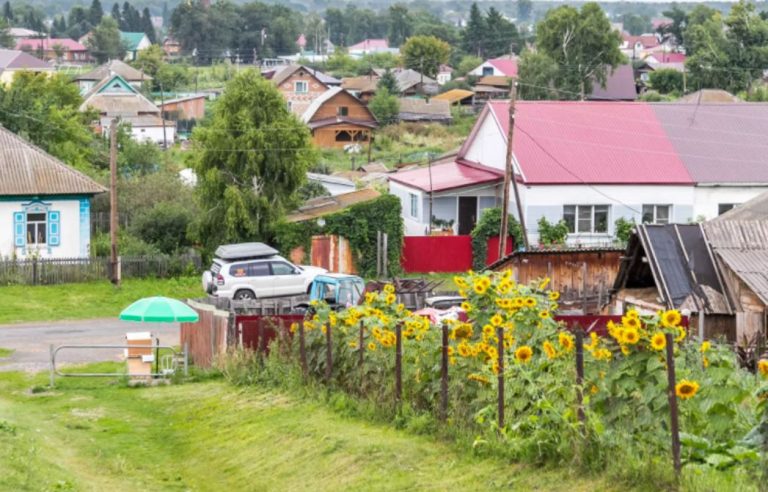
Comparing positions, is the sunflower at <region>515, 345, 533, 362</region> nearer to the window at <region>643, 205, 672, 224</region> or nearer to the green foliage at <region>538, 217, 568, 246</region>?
the green foliage at <region>538, 217, 568, 246</region>

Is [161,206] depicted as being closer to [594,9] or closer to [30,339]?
[30,339]

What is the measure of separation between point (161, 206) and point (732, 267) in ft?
68.1

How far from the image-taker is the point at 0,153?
4209 cm

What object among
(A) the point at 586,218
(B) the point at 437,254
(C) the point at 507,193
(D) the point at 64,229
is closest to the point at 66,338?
(D) the point at 64,229

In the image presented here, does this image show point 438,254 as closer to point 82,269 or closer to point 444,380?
point 82,269

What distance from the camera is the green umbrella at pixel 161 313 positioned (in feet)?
84.5

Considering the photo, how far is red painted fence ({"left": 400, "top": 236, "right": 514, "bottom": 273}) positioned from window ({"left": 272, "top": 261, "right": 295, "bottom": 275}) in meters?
6.81

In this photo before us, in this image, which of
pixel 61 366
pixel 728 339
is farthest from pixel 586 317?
pixel 61 366

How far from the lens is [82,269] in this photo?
4012 centimetres

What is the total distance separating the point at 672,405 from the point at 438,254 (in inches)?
1232


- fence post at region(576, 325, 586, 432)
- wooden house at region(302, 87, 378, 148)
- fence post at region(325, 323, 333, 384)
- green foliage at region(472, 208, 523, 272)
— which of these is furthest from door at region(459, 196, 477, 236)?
wooden house at region(302, 87, 378, 148)

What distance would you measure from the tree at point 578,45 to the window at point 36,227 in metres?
60.6

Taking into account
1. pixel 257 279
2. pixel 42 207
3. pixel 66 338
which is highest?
pixel 42 207

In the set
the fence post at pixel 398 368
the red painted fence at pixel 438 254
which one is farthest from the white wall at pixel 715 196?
the fence post at pixel 398 368
